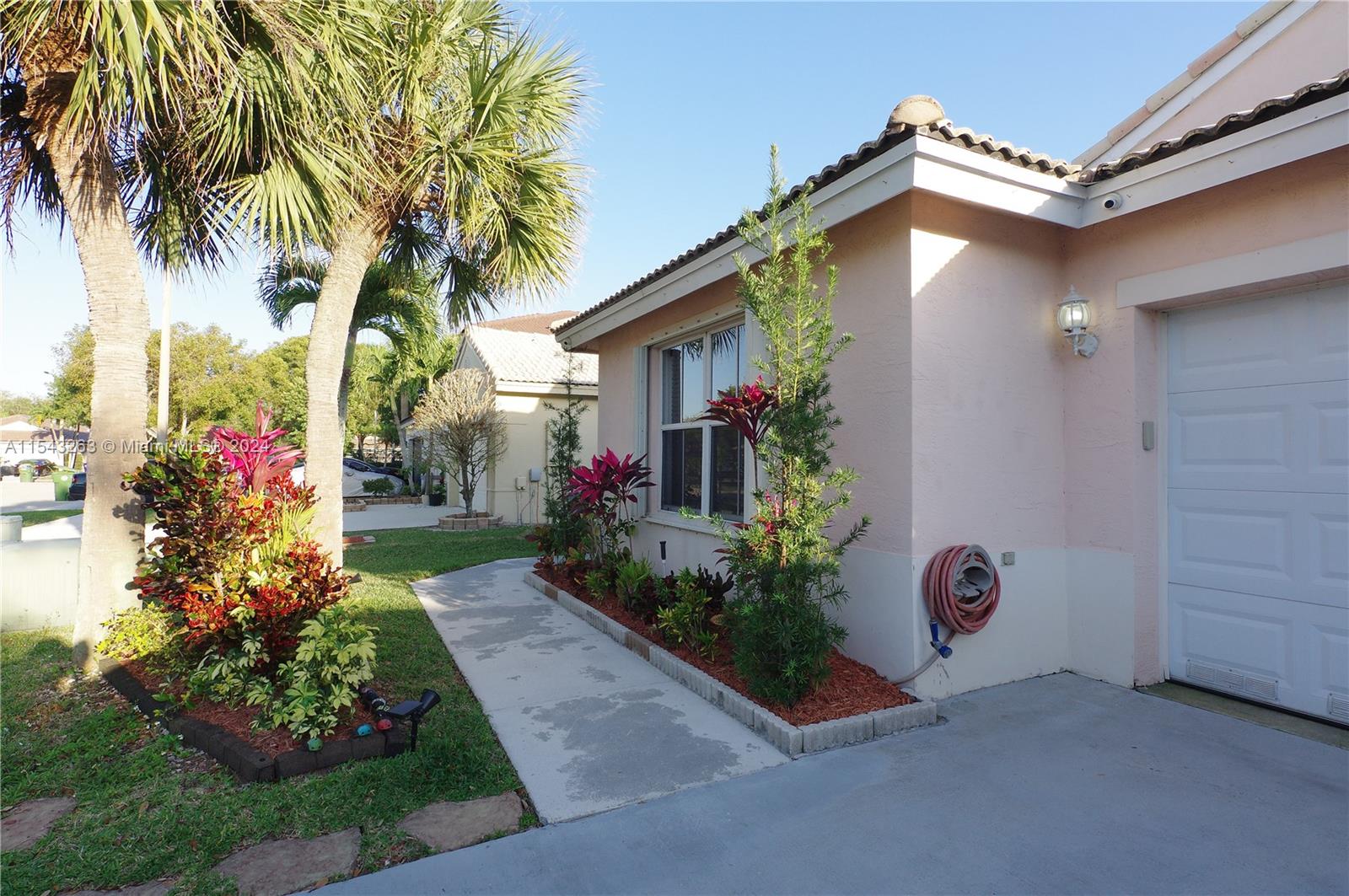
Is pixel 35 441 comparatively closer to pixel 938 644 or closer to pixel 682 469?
pixel 682 469

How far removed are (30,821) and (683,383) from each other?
5.77 m

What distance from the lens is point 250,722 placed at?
384cm

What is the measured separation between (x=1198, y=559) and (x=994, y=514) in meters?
1.30

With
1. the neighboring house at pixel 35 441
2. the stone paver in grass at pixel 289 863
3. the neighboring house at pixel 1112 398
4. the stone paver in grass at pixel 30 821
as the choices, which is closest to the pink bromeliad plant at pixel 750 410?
the neighboring house at pixel 1112 398

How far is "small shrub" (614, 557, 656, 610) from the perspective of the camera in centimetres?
633

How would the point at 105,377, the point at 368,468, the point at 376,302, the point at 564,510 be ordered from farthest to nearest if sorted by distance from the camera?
the point at 368,468 → the point at 376,302 → the point at 564,510 → the point at 105,377

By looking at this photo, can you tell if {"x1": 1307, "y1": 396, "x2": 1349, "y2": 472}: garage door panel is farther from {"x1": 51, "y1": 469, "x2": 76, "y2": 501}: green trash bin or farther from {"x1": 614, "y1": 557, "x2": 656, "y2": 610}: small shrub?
{"x1": 51, "y1": 469, "x2": 76, "y2": 501}: green trash bin

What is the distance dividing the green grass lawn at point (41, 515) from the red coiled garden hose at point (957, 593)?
1762 cm

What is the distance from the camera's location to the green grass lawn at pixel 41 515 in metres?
14.8

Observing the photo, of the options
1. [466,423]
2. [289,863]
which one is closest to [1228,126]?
[289,863]

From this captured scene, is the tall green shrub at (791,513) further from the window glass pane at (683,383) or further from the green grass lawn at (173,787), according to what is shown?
the window glass pane at (683,383)

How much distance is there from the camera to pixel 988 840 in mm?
2844

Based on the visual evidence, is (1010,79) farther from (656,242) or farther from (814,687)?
(814,687)

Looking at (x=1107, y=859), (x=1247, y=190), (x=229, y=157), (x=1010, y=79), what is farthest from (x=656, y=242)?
Result: (x=1107, y=859)
